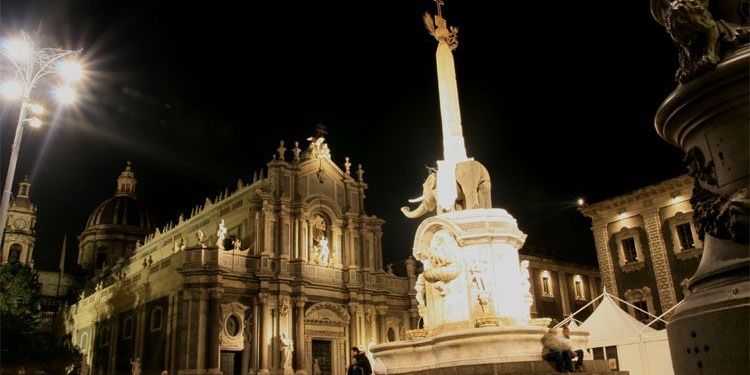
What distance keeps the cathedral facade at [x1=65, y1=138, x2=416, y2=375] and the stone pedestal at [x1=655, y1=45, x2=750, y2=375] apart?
88.0 feet

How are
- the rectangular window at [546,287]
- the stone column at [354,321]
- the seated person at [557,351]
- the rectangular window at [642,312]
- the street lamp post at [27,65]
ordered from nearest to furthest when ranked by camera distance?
1. the seated person at [557,351]
2. the street lamp post at [27,65]
3. the rectangular window at [642,312]
4. the stone column at [354,321]
5. the rectangular window at [546,287]

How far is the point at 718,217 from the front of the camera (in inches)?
197

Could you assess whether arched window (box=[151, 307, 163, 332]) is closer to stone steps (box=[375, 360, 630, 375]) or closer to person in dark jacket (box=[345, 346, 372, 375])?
person in dark jacket (box=[345, 346, 372, 375])

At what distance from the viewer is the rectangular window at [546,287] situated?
41859 mm

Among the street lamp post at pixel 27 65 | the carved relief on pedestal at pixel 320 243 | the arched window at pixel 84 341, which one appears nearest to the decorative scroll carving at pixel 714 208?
the street lamp post at pixel 27 65

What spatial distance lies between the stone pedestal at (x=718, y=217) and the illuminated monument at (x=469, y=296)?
6768 millimetres

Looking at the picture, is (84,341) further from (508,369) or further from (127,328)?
(508,369)

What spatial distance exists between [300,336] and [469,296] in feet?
68.3

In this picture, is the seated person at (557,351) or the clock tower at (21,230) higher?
the clock tower at (21,230)

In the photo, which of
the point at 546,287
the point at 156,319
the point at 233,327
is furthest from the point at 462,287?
the point at 546,287

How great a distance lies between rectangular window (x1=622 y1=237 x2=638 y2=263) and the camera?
30931 millimetres

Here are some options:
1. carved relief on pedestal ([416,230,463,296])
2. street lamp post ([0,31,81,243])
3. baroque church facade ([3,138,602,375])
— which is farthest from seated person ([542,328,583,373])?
baroque church facade ([3,138,602,375])

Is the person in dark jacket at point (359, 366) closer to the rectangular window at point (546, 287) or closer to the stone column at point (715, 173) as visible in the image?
the stone column at point (715, 173)

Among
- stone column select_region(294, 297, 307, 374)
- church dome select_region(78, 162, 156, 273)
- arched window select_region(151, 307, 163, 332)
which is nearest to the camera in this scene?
stone column select_region(294, 297, 307, 374)
